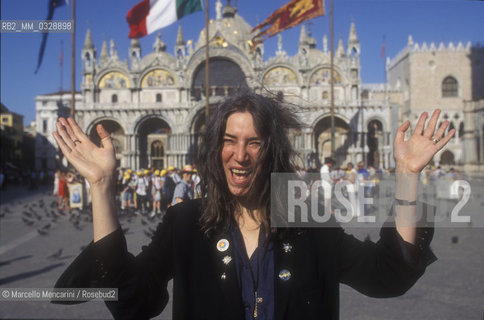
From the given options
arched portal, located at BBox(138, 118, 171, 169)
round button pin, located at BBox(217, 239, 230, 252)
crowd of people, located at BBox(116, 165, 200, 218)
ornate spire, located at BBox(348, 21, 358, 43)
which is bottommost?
crowd of people, located at BBox(116, 165, 200, 218)

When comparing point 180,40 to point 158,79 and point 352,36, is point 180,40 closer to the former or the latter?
point 158,79

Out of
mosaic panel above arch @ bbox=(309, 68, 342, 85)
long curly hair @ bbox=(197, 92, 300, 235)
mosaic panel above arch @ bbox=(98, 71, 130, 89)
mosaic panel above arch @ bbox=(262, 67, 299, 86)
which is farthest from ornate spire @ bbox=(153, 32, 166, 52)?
long curly hair @ bbox=(197, 92, 300, 235)

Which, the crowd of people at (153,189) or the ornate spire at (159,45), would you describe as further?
the ornate spire at (159,45)

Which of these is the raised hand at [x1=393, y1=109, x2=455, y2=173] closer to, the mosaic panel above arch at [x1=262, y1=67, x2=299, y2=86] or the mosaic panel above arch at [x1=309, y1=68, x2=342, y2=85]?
the mosaic panel above arch at [x1=262, y1=67, x2=299, y2=86]

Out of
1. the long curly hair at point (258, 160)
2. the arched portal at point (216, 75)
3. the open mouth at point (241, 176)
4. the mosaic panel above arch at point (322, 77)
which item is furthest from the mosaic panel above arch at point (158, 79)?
the open mouth at point (241, 176)

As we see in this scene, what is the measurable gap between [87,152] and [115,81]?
35573 mm

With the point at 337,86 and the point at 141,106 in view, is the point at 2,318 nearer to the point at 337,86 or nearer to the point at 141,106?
the point at 141,106

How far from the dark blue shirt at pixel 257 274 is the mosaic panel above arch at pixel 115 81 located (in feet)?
115

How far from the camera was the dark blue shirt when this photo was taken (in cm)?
154

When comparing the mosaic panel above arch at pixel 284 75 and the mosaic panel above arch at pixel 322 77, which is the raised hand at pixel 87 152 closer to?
the mosaic panel above arch at pixel 284 75

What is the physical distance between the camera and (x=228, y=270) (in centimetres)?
156

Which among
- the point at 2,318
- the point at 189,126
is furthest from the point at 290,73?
the point at 2,318

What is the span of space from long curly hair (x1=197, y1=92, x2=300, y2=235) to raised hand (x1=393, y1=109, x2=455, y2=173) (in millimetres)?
441

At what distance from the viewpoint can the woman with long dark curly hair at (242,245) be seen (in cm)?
140
